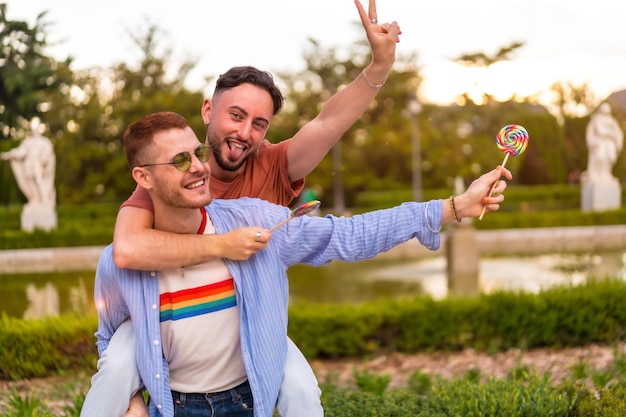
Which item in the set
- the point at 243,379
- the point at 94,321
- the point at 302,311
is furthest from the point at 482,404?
the point at 94,321

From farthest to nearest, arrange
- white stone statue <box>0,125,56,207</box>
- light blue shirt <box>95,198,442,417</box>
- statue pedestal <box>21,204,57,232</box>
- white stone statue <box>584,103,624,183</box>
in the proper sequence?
white stone statue <box>584,103,624,183</box> → statue pedestal <box>21,204,57,232</box> → white stone statue <box>0,125,56,207</box> → light blue shirt <box>95,198,442,417</box>

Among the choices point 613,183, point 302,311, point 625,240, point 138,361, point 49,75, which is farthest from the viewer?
point 49,75

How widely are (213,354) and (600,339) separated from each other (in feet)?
13.8

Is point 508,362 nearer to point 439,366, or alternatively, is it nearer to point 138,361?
point 439,366

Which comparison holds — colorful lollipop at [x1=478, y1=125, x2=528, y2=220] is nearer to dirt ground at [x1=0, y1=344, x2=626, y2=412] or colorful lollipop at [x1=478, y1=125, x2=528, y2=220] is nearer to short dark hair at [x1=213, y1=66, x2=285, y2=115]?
short dark hair at [x1=213, y1=66, x2=285, y2=115]

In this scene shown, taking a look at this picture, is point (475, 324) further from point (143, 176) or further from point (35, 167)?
point (35, 167)

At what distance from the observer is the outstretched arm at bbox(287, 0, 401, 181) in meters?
2.10

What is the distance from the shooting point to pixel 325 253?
196cm

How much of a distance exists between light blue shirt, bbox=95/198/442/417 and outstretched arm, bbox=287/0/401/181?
0.42 m

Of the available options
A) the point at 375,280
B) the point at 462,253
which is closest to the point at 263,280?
the point at 375,280

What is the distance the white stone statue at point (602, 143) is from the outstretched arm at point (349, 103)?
1605cm

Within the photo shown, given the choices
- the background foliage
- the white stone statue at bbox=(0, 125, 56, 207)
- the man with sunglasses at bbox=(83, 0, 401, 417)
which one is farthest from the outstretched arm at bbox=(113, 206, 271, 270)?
the background foliage

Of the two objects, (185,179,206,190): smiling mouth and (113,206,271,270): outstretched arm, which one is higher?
(185,179,206,190): smiling mouth

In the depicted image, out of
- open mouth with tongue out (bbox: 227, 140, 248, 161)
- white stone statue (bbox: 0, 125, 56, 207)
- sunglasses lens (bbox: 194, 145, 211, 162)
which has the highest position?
white stone statue (bbox: 0, 125, 56, 207)
